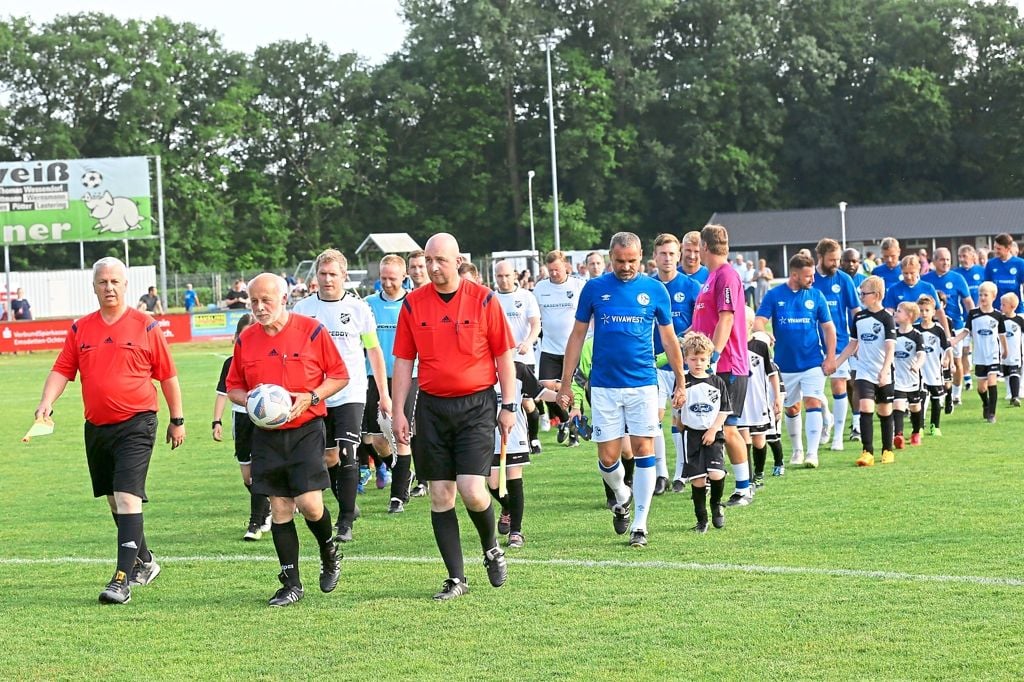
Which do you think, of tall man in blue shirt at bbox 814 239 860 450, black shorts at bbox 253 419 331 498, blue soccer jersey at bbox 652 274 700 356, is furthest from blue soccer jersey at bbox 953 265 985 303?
black shorts at bbox 253 419 331 498

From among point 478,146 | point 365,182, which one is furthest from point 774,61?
point 365,182

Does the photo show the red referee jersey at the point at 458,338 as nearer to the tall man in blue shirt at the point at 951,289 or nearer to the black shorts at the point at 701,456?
the black shorts at the point at 701,456

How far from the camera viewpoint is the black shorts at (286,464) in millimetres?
7320

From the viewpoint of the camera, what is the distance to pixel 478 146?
7462 centimetres

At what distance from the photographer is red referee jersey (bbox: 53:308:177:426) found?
7773 millimetres

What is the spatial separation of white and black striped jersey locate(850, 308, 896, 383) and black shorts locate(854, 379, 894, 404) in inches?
2.0

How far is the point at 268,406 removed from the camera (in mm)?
7141

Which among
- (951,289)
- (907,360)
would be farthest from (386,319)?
(951,289)

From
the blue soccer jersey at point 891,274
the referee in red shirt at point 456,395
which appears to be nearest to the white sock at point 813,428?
the blue soccer jersey at point 891,274

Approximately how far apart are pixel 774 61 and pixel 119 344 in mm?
73611

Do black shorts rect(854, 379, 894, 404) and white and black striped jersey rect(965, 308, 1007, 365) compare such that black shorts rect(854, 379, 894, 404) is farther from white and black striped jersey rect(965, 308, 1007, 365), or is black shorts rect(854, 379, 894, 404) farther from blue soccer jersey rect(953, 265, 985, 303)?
blue soccer jersey rect(953, 265, 985, 303)

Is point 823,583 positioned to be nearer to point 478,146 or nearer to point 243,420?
point 243,420

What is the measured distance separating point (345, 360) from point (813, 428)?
195 inches

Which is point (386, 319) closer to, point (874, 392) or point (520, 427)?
point (520, 427)
